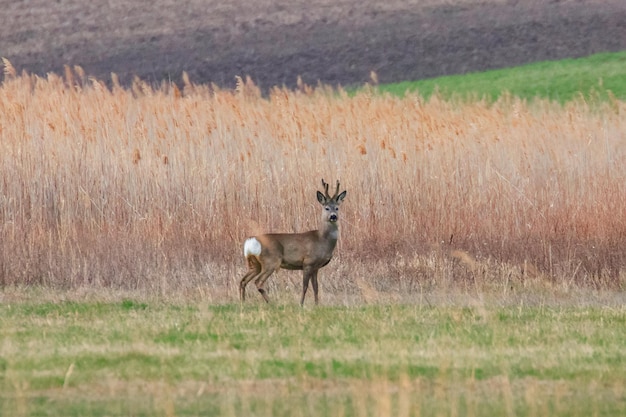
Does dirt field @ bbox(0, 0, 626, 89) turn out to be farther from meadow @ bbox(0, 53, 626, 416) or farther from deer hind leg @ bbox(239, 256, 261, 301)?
deer hind leg @ bbox(239, 256, 261, 301)

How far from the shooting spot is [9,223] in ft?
51.9

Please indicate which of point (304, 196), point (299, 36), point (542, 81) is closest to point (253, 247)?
point (304, 196)

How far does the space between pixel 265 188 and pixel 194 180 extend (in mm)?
857

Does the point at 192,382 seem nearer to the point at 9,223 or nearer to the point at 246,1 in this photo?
the point at 9,223

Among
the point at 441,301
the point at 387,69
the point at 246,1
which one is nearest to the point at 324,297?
the point at 441,301

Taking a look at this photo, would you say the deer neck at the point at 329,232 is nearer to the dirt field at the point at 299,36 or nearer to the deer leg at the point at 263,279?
the deer leg at the point at 263,279

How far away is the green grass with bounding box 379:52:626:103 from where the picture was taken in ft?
101

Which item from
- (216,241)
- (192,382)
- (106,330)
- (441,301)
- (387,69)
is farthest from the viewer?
(387,69)

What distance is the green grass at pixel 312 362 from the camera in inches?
327

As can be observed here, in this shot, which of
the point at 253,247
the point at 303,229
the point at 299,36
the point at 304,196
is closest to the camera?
the point at 253,247

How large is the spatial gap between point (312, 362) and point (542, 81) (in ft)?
78.2

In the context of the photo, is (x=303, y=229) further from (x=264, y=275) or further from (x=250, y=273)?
(x=264, y=275)

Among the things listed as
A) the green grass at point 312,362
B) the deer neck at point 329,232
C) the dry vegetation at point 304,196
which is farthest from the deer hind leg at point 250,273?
the green grass at point 312,362

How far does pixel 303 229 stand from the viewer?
1609 centimetres
